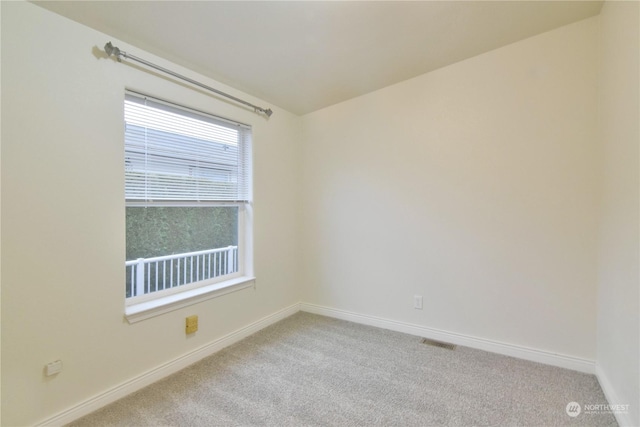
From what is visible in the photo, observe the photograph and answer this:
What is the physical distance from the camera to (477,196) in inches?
94.8

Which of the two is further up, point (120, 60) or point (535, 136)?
point (120, 60)

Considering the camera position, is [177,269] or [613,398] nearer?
[613,398]

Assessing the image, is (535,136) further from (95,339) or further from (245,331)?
(95,339)

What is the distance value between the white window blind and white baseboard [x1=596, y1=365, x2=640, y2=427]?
2898 mm

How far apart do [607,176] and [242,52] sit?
260cm

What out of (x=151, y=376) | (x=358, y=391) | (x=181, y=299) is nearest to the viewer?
(x=358, y=391)

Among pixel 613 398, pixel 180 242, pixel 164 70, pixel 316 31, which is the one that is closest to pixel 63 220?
pixel 180 242

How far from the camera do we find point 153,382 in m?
2.01

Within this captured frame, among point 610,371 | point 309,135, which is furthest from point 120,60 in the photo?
point 610,371

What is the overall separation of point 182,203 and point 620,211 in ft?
9.34
